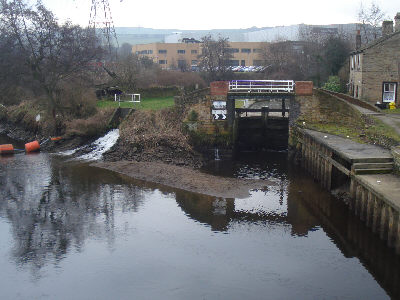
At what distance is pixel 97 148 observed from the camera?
34.8 metres

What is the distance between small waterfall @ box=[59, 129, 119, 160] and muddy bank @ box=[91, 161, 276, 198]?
9.24 ft

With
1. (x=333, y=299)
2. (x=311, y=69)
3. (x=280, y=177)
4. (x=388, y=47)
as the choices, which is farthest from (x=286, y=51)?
(x=333, y=299)

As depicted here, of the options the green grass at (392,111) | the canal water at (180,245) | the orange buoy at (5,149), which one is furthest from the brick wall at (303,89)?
the orange buoy at (5,149)

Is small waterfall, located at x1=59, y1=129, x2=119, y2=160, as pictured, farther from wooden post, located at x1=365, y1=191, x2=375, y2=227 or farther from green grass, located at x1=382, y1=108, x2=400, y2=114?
green grass, located at x1=382, y1=108, x2=400, y2=114

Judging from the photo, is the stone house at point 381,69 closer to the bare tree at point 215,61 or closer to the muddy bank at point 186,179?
the muddy bank at point 186,179

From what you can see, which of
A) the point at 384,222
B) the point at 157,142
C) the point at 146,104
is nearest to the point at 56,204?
the point at 157,142

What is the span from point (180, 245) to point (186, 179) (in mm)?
9206

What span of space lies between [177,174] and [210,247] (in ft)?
34.5

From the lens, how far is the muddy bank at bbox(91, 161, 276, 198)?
24.3 meters

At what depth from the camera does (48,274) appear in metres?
15.1

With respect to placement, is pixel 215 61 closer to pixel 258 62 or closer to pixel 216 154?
pixel 258 62

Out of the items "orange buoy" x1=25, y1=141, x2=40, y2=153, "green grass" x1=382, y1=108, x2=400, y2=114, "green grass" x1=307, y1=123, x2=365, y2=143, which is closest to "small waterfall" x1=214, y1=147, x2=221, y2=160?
"green grass" x1=307, y1=123, x2=365, y2=143

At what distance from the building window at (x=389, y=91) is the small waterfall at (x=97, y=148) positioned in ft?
73.8

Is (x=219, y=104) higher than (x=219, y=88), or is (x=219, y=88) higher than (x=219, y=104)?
(x=219, y=88)
